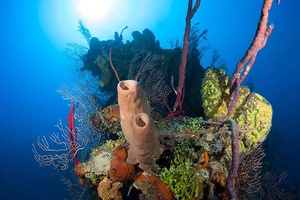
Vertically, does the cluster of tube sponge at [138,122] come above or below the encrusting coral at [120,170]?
above

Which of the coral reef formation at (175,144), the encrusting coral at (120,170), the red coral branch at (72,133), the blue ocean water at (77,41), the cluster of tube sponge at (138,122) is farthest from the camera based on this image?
the blue ocean water at (77,41)

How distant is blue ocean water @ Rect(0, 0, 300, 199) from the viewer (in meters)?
53.9

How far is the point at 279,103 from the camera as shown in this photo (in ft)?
172

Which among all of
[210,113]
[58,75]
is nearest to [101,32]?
Result: [58,75]

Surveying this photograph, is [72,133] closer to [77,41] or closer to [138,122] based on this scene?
[138,122]

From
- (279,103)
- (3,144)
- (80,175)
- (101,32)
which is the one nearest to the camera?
(80,175)

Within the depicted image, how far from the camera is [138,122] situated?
9.86 ft

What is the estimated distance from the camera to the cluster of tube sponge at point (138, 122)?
2.93 m

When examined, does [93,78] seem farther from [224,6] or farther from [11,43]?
[224,6]

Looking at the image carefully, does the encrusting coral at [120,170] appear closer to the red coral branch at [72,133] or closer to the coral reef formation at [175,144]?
the coral reef formation at [175,144]

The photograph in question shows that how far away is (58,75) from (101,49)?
247 ft

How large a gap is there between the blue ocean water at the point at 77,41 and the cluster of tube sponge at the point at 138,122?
38742 mm

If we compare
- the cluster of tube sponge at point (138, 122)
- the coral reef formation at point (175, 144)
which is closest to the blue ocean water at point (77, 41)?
the coral reef formation at point (175, 144)

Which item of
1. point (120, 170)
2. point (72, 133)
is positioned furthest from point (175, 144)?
point (72, 133)
